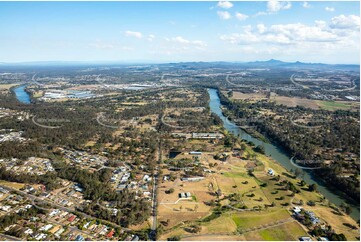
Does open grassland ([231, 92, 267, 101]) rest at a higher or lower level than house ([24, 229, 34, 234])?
higher

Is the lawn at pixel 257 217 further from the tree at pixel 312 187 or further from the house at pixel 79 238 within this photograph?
the house at pixel 79 238

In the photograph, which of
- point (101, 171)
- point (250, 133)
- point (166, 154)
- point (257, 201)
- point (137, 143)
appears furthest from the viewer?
point (250, 133)

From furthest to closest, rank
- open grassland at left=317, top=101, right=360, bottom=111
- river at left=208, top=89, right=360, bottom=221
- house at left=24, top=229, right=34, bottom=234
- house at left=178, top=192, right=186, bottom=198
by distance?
1. open grassland at left=317, top=101, right=360, bottom=111
2. river at left=208, top=89, right=360, bottom=221
3. house at left=178, top=192, right=186, bottom=198
4. house at left=24, top=229, right=34, bottom=234

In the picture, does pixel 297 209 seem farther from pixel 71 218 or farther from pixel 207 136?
pixel 207 136

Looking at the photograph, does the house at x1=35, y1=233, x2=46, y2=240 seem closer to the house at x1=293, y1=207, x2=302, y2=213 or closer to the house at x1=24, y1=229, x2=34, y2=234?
the house at x1=24, y1=229, x2=34, y2=234

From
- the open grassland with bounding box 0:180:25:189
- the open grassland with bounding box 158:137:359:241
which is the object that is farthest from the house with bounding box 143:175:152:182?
the open grassland with bounding box 0:180:25:189

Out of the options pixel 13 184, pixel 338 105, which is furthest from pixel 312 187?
pixel 338 105

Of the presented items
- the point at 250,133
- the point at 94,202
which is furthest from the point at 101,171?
the point at 250,133

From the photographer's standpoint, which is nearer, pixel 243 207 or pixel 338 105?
pixel 243 207

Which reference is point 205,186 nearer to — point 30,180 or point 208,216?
point 208,216

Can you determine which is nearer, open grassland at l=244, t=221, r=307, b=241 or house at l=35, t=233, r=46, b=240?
house at l=35, t=233, r=46, b=240

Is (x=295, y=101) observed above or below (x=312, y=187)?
above
